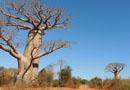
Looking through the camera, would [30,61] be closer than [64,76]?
Yes

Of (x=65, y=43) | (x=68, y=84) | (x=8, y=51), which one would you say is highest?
(x=65, y=43)

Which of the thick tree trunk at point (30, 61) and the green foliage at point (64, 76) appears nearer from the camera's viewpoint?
the thick tree trunk at point (30, 61)

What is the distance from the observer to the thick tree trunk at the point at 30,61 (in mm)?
6947

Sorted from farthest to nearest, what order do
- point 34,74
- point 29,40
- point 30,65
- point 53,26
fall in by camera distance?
point 53,26 → point 29,40 → point 34,74 → point 30,65

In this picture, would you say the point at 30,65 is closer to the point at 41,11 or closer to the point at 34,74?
the point at 34,74

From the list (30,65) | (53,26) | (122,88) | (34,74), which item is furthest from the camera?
(53,26)

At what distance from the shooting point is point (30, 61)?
724 centimetres

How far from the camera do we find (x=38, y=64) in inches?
307

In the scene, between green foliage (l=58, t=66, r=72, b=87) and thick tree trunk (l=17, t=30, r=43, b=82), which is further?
green foliage (l=58, t=66, r=72, b=87)

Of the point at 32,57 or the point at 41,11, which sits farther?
the point at 41,11

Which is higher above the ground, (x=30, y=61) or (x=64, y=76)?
(x=30, y=61)

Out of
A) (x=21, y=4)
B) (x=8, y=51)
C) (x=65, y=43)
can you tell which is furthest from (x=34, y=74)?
(x=21, y=4)

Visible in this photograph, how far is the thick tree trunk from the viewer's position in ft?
22.8

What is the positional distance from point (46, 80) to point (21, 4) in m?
3.98
